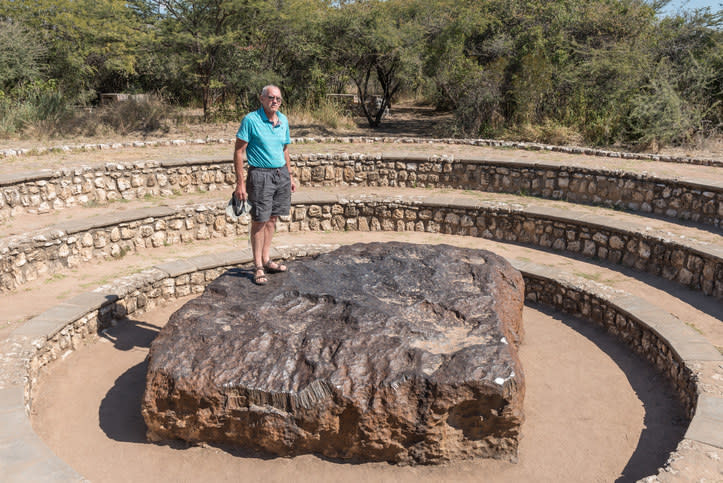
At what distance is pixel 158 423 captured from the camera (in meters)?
4.04

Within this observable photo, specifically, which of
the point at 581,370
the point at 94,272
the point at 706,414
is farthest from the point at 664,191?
the point at 94,272

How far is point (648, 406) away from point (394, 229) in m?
4.85

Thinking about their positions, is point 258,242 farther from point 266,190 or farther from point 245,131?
point 245,131

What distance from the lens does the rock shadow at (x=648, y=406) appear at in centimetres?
410

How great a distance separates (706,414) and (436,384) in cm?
182

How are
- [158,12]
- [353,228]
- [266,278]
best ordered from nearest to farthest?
[266,278] → [353,228] → [158,12]

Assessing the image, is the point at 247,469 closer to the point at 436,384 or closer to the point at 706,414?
the point at 436,384

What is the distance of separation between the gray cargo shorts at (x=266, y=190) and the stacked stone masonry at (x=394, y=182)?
4382 mm

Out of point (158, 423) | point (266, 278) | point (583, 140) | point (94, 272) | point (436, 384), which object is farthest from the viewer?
point (583, 140)

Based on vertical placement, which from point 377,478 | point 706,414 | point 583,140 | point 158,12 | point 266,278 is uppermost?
point 158,12

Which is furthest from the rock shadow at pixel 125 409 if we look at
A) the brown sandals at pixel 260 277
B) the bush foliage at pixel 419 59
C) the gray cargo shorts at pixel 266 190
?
the bush foliage at pixel 419 59

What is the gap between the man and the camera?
4914 millimetres

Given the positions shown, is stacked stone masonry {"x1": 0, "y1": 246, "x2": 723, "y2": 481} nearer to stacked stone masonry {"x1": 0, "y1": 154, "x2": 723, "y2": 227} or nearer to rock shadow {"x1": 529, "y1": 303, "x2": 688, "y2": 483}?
rock shadow {"x1": 529, "y1": 303, "x2": 688, "y2": 483}

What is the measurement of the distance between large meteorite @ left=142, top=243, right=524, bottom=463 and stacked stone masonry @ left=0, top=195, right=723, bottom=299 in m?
3.16
